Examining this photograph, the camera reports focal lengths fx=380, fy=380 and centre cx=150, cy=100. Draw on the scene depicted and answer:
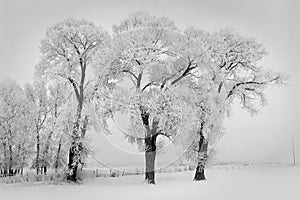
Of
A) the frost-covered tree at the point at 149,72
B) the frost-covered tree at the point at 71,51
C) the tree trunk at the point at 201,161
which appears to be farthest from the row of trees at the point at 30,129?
the tree trunk at the point at 201,161

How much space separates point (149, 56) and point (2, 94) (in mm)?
780

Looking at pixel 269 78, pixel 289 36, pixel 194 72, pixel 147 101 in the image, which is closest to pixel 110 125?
pixel 147 101

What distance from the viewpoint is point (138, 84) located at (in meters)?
1.96

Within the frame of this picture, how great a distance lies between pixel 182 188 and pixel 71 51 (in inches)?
37.0

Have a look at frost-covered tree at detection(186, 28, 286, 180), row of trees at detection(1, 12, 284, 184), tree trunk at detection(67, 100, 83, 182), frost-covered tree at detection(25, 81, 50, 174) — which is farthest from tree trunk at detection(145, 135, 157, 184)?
frost-covered tree at detection(25, 81, 50, 174)

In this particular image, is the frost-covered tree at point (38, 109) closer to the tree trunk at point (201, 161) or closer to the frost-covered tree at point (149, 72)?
the frost-covered tree at point (149, 72)

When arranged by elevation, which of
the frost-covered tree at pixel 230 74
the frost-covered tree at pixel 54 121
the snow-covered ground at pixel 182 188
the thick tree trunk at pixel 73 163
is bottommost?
the snow-covered ground at pixel 182 188

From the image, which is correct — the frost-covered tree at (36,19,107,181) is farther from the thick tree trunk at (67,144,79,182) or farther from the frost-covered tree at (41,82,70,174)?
the thick tree trunk at (67,144,79,182)

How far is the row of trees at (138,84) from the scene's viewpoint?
192 cm

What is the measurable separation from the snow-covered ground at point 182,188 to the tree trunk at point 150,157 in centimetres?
3

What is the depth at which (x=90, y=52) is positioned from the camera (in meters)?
2.02

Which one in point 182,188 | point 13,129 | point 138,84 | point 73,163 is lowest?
point 182,188

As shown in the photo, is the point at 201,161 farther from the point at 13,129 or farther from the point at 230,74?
the point at 13,129

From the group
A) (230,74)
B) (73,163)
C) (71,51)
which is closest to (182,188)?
(73,163)
